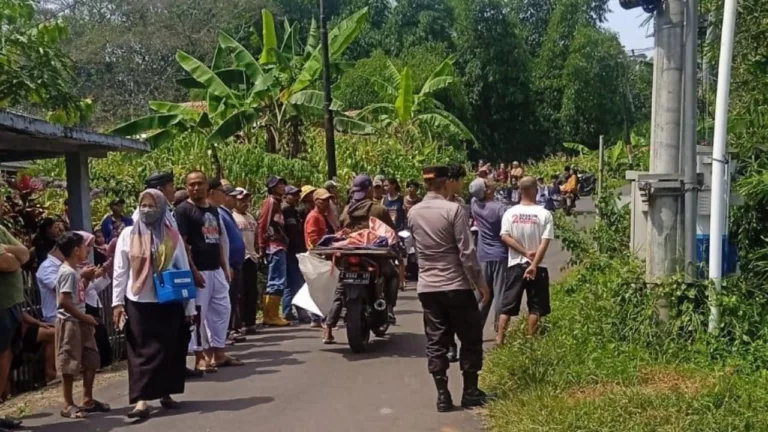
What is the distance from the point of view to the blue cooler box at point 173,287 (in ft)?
22.7

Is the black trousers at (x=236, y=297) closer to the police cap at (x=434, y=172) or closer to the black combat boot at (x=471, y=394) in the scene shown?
the police cap at (x=434, y=172)

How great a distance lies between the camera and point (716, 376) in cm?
664

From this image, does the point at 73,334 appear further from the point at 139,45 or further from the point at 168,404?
the point at 139,45

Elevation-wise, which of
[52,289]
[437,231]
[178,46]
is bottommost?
[52,289]

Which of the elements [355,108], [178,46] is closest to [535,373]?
[355,108]

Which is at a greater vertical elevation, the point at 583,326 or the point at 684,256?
the point at 684,256

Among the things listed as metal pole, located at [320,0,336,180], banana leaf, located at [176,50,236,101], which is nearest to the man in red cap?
metal pole, located at [320,0,336,180]

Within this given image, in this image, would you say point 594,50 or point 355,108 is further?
point 594,50

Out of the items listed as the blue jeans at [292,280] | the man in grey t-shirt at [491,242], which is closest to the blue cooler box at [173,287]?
the man in grey t-shirt at [491,242]

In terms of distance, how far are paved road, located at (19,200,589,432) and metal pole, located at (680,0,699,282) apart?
2.23m

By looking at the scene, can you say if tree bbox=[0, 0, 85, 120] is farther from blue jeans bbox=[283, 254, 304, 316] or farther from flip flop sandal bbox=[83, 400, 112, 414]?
flip flop sandal bbox=[83, 400, 112, 414]

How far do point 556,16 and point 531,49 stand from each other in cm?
322

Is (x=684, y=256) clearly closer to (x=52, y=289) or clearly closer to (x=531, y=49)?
(x=52, y=289)

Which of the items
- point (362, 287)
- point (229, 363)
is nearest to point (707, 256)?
point (362, 287)
